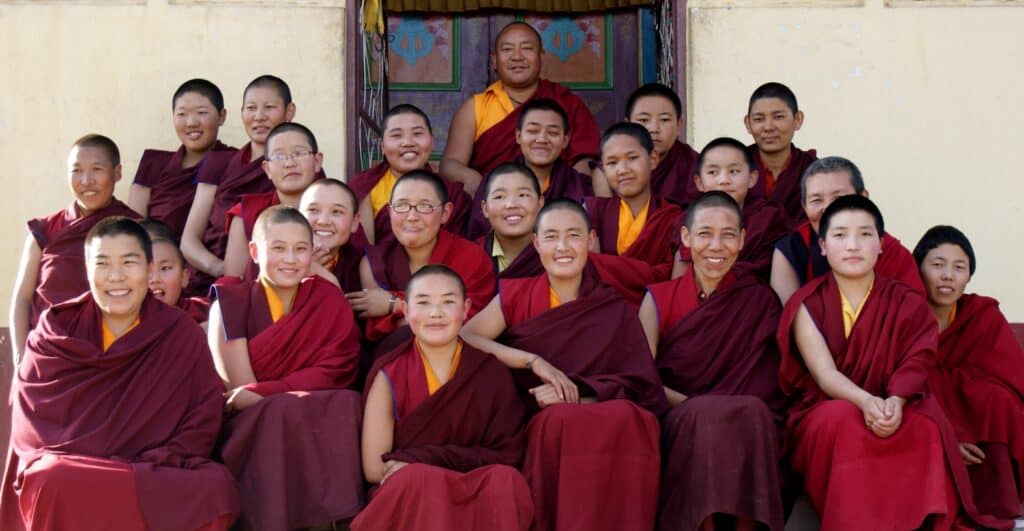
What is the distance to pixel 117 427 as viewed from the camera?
4477mm

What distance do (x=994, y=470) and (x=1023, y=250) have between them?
2180mm

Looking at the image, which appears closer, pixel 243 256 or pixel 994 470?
pixel 994 470

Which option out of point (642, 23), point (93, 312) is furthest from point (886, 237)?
point (642, 23)

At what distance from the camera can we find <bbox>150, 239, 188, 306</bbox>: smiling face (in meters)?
5.36

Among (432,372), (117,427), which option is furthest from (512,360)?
(117,427)

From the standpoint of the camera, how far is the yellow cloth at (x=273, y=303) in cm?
504

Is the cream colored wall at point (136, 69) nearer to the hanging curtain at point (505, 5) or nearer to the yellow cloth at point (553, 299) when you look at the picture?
the hanging curtain at point (505, 5)

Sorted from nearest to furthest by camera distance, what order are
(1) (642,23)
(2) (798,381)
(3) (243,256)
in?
(2) (798,381) → (3) (243,256) → (1) (642,23)

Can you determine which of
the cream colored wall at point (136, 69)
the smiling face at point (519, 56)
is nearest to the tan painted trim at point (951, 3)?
the smiling face at point (519, 56)

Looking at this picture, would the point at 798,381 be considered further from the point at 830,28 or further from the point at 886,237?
the point at 830,28

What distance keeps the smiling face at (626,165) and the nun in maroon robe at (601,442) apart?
1045mm

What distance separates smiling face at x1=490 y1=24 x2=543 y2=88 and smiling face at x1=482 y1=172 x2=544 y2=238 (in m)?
1.43

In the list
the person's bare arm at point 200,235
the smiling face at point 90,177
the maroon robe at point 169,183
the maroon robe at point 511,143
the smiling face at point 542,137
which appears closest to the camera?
the smiling face at point 90,177

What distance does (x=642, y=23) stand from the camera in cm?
845
